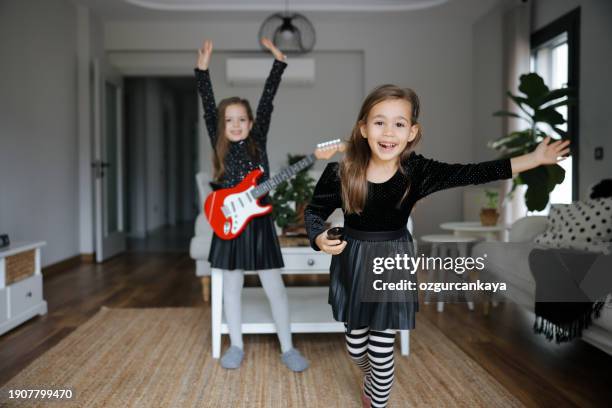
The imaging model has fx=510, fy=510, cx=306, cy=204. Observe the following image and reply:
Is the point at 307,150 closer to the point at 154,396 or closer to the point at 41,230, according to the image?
the point at 41,230

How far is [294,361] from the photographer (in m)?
2.05

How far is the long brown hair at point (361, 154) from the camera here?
133cm

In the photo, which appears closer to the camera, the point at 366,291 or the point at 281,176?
the point at 366,291

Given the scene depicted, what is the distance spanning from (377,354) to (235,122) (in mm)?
1067

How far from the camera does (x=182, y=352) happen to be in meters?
2.28

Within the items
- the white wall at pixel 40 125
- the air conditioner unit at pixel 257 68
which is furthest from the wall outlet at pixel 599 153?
the white wall at pixel 40 125

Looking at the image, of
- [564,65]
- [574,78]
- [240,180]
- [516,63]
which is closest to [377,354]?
[240,180]

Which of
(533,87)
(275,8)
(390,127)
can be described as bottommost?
(390,127)

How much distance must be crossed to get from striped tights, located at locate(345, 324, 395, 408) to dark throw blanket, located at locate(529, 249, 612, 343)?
0.56 metres

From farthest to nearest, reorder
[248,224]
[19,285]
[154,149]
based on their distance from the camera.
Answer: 1. [154,149]
2. [19,285]
3. [248,224]

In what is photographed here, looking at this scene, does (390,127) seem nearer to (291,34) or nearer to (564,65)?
(291,34)

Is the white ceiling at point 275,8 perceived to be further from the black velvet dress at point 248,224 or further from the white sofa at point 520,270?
the black velvet dress at point 248,224

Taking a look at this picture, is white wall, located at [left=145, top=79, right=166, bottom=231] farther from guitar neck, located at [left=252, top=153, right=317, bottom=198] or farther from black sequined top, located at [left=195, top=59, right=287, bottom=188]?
guitar neck, located at [left=252, top=153, right=317, bottom=198]

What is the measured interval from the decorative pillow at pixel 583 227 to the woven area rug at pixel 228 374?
2.59 feet
